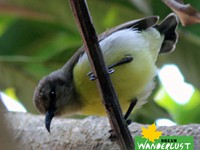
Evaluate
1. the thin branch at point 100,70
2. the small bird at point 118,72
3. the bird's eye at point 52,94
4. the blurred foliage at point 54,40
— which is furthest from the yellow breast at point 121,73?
the thin branch at point 100,70

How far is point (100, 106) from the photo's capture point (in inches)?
93.6

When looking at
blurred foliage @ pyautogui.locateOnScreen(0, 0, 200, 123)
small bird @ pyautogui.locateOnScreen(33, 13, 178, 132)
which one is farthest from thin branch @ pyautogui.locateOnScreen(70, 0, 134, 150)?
blurred foliage @ pyautogui.locateOnScreen(0, 0, 200, 123)

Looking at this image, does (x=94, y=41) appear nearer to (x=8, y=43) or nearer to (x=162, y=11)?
(x=162, y=11)

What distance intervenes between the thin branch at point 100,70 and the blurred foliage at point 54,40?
59.1 inches

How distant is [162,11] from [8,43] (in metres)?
1.28

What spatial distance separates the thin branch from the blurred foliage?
1502mm

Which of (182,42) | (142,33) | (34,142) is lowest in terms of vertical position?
(34,142)

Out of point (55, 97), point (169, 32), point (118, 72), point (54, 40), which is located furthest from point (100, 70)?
point (54, 40)

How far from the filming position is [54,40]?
3.90 meters

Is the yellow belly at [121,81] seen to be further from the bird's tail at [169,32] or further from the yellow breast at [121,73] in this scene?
the bird's tail at [169,32]

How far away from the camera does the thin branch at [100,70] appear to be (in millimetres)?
1290

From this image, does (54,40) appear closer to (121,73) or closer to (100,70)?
(121,73)

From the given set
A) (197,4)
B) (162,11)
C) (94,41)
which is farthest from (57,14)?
(94,41)

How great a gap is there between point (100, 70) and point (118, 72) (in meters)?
0.88
